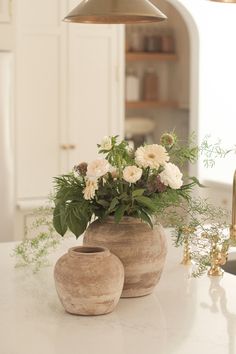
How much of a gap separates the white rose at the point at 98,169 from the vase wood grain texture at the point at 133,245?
14cm

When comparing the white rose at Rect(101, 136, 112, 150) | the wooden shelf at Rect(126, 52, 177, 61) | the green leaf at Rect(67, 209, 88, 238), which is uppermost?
the wooden shelf at Rect(126, 52, 177, 61)

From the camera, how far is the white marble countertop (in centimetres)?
163

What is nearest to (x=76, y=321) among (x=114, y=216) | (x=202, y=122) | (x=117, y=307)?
(x=117, y=307)

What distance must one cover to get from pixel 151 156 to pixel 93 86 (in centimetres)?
298

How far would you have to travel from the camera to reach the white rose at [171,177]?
6.47ft

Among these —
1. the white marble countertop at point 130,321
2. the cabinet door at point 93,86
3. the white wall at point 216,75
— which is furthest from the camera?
the white wall at point 216,75

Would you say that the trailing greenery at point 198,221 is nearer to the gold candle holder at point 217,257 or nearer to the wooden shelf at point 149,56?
the gold candle holder at point 217,257

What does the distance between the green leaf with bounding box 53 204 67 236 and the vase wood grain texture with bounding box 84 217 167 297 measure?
2.6 inches

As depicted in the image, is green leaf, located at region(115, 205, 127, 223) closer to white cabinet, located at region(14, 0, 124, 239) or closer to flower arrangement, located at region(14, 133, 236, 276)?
flower arrangement, located at region(14, 133, 236, 276)

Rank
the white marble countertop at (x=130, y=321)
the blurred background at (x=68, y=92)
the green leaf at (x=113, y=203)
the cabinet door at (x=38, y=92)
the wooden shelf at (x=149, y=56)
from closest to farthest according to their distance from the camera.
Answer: the white marble countertop at (x=130, y=321) < the green leaf at (x=113, y=203) < the blurred background at (x=68, y=92) < the cabinet door at (x=38, y=92) < the wooden shelf at (x=149, y=56)

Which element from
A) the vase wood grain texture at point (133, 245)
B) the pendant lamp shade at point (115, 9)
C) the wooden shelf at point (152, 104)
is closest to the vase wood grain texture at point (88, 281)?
the vase wood grain texture at point (133, 245)

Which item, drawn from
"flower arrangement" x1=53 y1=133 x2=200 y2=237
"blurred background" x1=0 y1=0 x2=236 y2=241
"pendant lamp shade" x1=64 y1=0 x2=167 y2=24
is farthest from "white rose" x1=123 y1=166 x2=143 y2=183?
"blurred background" x1=0 y1=0 x2=236 y2=241

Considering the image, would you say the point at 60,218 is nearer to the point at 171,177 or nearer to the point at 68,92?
the point at 171,177

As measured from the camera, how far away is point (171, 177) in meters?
1.97
